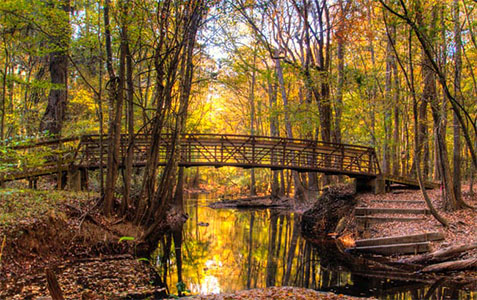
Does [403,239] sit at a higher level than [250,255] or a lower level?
higher

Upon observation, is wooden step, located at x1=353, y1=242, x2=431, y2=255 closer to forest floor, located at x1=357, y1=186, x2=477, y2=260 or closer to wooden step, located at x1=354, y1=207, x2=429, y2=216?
forest floor, located at x1=357, y1=186, x2=477, y2=260

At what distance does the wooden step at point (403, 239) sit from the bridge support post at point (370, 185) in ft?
14.5

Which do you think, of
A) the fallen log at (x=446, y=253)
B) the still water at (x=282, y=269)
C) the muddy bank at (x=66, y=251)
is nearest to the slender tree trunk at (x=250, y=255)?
the still water at (x=282, y=269)

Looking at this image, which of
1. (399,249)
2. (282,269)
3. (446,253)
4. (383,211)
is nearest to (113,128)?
(282,269)

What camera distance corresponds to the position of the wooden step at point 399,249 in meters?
8.34

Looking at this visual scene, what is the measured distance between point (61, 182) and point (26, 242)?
588 centimetres

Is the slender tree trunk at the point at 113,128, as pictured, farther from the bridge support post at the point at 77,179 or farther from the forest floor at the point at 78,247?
the bridge support post at the point at 77,179

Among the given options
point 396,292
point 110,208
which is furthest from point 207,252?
point 396,292

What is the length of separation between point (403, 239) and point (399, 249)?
0.31m

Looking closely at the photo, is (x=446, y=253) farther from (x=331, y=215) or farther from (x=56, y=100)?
(x=56, y=100)

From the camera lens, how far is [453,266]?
710 cm

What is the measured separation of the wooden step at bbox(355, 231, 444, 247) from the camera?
852cm

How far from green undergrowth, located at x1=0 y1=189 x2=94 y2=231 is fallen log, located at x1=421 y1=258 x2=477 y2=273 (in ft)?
28.7

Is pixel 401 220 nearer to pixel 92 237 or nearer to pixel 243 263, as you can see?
pixel 243 263
